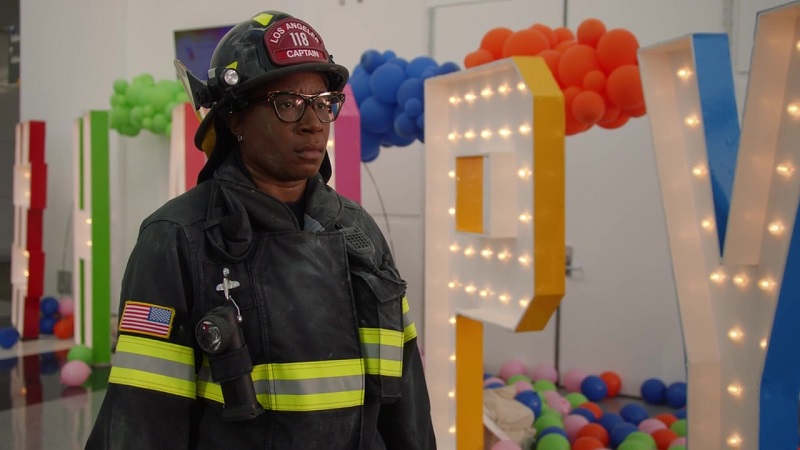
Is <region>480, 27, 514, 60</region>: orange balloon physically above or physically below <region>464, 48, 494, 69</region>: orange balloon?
above

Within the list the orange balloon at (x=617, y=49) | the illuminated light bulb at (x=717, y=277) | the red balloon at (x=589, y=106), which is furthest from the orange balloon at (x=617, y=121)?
the illuminated light bulb at (x=717, y=277)

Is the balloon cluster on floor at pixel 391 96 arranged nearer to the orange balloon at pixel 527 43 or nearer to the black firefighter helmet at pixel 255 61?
the orange balloon at pixel 527 43

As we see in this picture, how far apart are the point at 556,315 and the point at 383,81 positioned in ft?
7.39

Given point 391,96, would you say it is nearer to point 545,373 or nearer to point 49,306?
point 545,373

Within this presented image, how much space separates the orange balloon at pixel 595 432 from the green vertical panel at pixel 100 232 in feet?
11.4

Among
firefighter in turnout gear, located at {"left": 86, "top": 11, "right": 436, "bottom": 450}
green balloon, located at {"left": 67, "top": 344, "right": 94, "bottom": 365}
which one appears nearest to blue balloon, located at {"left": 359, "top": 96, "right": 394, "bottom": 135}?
green balloon, located at {"left": 67, "top": 344, "right": 94, "bottom": 365}

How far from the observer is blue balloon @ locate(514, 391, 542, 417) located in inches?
186

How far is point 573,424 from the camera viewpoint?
461 cm

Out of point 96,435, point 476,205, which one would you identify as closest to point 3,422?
point 476,205

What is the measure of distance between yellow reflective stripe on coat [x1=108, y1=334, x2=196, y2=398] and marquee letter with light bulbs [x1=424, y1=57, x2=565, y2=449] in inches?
78.3

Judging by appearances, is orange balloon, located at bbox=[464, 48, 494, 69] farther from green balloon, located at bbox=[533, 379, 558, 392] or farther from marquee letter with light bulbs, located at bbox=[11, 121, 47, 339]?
marquee letter with light bulbs, located at bbox=[11, 121, 47, 339]

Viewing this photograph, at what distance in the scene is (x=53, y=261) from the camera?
8.11 meters

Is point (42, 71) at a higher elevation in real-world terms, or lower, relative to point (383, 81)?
higher

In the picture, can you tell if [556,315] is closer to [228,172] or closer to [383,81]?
[383,81]
